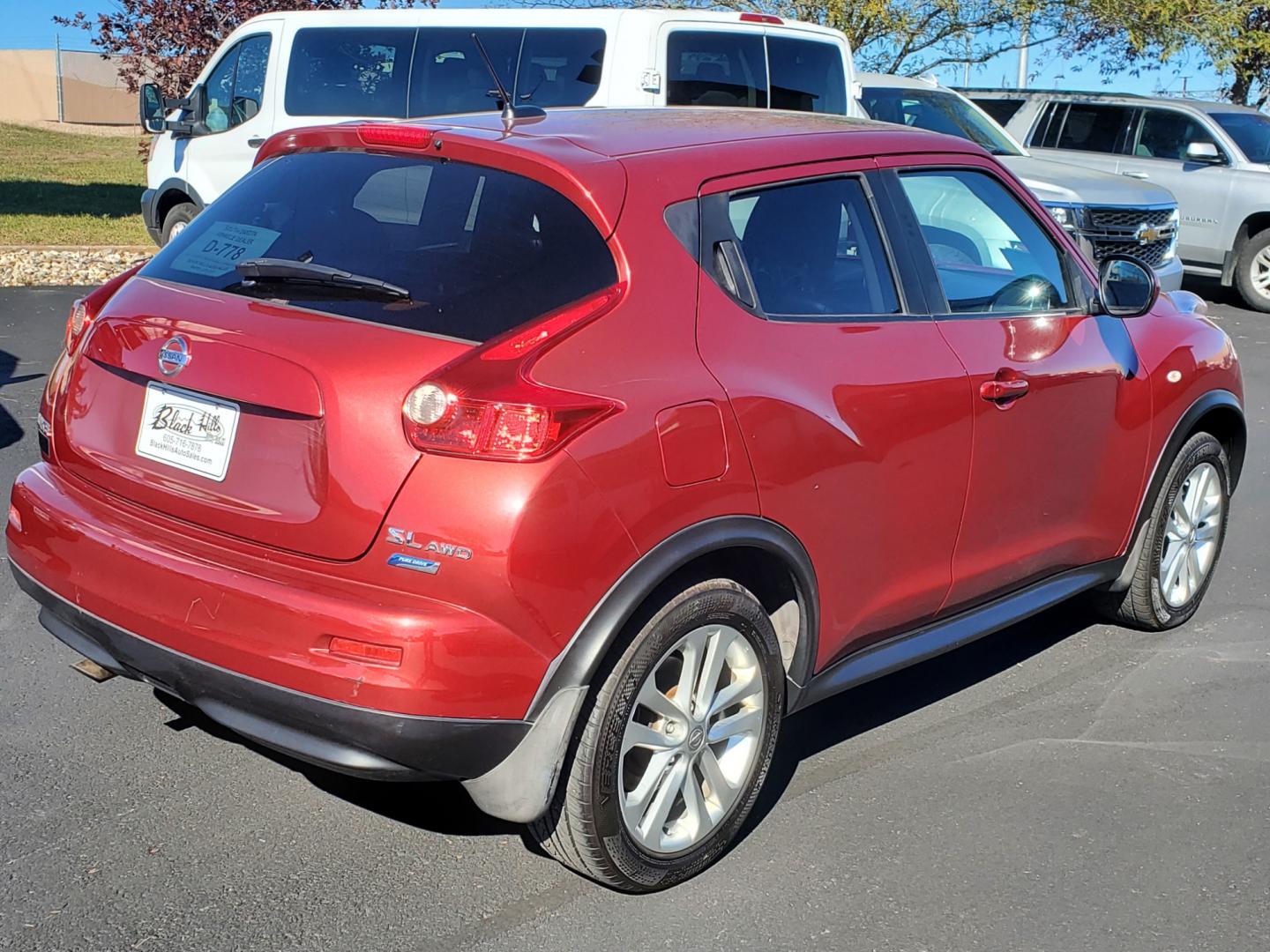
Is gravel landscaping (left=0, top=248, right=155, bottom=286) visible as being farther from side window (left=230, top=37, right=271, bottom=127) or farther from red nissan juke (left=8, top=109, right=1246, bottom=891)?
red nissan juke (left=8, top=109, right=1246, bottom=891)

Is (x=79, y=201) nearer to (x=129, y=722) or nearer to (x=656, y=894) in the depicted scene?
(x=129, y=722)

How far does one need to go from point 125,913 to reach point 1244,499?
596 cm

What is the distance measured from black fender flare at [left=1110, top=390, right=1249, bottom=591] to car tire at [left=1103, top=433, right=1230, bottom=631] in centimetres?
3

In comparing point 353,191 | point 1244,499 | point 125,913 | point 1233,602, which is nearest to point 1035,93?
point 1244,499

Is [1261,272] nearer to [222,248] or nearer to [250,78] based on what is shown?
[250,78]

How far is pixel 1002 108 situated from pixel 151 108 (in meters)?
8.91

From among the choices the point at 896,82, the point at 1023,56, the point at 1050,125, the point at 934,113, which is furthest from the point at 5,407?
the point at 1023,56

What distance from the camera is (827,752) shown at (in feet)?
13.9

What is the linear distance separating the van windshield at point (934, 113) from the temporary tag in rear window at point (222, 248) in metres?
9.83

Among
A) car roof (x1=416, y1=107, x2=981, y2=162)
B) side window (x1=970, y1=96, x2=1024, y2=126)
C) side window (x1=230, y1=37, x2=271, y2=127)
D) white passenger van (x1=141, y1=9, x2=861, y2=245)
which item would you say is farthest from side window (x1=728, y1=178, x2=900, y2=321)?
side window (x1=970, y1=96, x2=1024, y2=126)

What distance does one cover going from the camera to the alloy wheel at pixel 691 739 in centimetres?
333

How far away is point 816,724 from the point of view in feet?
14.6

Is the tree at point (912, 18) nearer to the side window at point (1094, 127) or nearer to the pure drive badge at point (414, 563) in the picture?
the side window at point (1094, 127)

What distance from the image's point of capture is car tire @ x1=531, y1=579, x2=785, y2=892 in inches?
125
